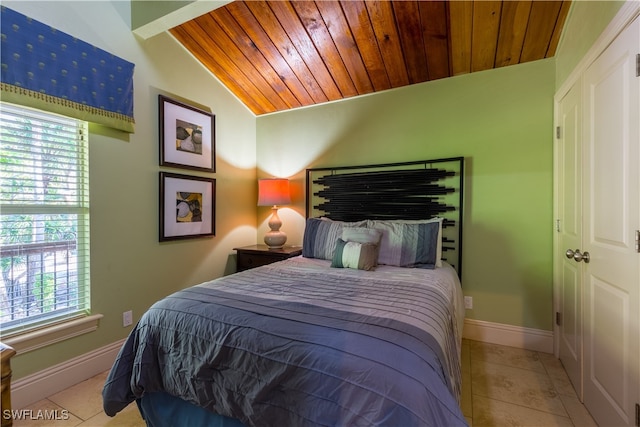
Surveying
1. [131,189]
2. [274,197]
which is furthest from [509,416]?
[131,189]

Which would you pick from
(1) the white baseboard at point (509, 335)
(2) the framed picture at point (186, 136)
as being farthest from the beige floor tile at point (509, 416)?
(2) the framed picture at point (186, 136)

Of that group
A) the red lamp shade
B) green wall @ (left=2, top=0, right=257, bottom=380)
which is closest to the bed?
green wall @ (left=2, top=0, right=257, bottom=380)

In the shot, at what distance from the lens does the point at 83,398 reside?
1812 mm

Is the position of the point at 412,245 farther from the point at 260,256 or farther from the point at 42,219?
the point at 42,219

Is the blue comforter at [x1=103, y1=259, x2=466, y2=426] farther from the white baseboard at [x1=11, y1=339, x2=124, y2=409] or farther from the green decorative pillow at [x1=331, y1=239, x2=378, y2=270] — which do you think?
the white baseboard at [x1=11, y1=339, x2=124, y2=409]

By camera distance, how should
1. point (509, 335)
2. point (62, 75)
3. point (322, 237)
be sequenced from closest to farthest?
point (62, 75)
point (509, 335)
point (322, 237)

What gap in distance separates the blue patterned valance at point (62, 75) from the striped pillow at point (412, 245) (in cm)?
222

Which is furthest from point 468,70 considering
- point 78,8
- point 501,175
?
point 78,8

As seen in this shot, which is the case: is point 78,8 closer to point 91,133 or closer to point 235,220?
point 91,133

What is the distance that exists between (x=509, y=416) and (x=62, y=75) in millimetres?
3405

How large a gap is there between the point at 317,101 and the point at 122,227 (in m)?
2.23

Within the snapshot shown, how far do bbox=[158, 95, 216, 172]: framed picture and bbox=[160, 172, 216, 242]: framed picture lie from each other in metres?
0.14

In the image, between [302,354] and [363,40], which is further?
[363,40]

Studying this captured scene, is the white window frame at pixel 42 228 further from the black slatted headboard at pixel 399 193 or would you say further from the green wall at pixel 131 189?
the black slatted headboard at pixel 399 193
